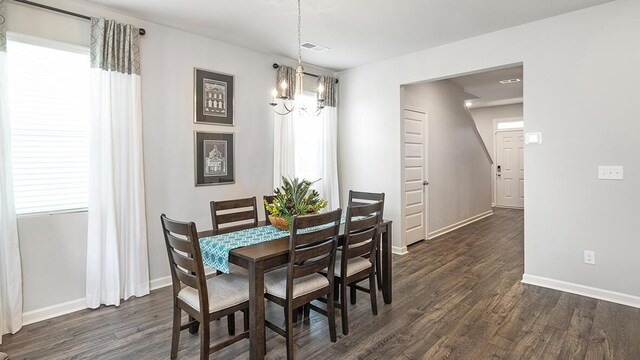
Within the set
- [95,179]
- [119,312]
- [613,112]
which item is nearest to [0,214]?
[95,179]

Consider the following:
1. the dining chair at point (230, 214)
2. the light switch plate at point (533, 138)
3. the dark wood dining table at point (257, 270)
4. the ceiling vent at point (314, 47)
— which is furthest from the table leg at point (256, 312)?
the light switch plate at point (533, 138)

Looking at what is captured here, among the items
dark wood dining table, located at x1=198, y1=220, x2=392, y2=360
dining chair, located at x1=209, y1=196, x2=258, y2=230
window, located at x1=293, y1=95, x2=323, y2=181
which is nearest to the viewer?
dark wood dining table, located at x1=198, y1=220, x2=392, y2=360

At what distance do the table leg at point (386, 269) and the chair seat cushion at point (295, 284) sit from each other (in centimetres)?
88

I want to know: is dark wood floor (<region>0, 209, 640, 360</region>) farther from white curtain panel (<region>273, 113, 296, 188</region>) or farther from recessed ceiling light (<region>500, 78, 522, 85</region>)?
recessed ceiling light (<region>500, 78, 522, 85</region>)

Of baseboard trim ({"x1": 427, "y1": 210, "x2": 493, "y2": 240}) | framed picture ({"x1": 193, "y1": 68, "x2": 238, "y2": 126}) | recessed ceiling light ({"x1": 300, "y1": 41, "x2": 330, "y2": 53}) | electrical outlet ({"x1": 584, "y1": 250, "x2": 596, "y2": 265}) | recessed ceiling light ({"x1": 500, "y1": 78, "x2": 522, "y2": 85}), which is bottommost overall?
baseboard trim ({"x1": 427, "y1": 210, "x2": 493, "y2": 240})

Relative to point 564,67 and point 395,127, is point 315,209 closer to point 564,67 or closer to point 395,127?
point 395,127

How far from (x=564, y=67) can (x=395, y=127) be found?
199 centimetres

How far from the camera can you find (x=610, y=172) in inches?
123

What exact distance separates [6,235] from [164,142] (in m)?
1.47

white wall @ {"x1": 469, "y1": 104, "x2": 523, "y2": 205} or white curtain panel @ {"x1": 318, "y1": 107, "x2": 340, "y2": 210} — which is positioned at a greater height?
white wall @ {"x1": 469, "y1": 104, "x2": 523, "y2": 205}

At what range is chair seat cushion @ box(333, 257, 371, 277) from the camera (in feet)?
8.83

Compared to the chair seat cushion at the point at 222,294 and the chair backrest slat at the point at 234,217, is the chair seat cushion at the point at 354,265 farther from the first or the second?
the chair backrest slat at the point at 234,217

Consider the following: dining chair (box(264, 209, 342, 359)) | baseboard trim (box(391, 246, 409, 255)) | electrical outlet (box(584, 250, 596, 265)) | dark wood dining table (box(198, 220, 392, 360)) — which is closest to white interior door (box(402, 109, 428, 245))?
baseboard trim (box(391, 246, 409, 255))

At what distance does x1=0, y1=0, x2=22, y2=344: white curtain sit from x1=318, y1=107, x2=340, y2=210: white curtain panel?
3.45m
